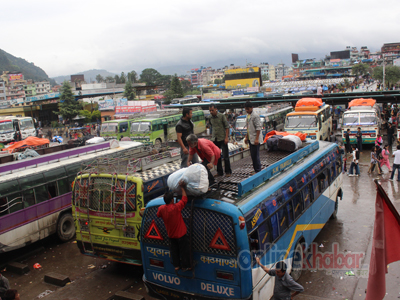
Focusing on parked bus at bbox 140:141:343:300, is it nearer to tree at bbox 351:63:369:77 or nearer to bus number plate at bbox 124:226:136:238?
bus number plate at bbox 124:226:136:238

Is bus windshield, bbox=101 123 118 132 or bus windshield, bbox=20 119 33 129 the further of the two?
bus windshield, bbox=20 119 33 129

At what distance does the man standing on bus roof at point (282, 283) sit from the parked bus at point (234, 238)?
0.83 ft

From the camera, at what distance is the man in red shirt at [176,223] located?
4988 mm

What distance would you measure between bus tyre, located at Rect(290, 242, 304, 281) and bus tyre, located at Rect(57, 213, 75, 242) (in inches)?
278

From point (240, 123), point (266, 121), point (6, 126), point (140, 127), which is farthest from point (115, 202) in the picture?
point (6, 126)

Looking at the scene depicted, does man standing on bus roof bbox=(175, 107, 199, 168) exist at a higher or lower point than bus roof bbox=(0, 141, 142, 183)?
higher

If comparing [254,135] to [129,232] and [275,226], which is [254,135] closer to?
[275,226]

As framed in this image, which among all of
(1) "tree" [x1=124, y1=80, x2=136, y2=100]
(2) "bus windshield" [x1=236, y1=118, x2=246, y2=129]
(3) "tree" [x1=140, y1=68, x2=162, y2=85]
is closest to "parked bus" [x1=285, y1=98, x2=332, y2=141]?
(2) "bus windshield" [x1=236, y1=118, x2=246, y2=129]

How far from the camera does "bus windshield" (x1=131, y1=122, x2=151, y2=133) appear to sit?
26.8 meters

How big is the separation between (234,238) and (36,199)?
7.29 metres

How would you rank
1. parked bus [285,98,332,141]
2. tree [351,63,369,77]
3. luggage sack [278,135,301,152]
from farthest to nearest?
1. tree [351,63,369,77]
2. parked bus [285,98,332,141]
3. luggage sack [278,135,301,152]

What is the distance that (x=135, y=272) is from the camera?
8.36 m

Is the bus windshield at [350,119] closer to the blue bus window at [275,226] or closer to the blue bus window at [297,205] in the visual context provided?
the blue bus window at [297,205]

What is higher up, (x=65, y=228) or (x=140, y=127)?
(x=140, y=127)
